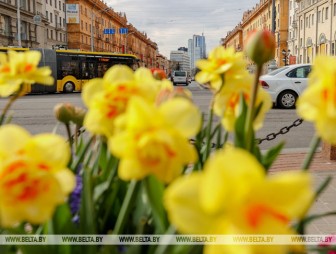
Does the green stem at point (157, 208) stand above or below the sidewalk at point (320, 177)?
above

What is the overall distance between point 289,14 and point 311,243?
65.7 m

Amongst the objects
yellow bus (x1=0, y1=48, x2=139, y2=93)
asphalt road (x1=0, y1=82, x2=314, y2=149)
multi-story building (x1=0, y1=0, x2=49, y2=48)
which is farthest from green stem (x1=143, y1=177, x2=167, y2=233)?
multi-story building (x1=0, y1=0, x2=49, y2=48)

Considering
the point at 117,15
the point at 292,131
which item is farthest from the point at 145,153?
the point at 117,15

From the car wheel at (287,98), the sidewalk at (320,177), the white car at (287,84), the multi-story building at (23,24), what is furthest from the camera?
the multi-story building at (23,24)

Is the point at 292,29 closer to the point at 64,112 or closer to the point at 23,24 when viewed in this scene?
the point at 23,24

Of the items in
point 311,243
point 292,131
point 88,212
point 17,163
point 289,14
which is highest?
point 289,14

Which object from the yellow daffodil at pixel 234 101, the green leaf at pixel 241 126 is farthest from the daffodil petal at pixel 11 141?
the yellow daffodil at pixel 234 101

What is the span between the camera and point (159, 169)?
0.66 m

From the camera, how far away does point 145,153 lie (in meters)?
0.64

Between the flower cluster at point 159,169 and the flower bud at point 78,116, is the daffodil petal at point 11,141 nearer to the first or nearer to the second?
the flower cluster at point 159,169

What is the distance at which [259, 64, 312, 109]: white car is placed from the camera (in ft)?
41.8

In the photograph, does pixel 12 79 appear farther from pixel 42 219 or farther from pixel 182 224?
pixel 182 224

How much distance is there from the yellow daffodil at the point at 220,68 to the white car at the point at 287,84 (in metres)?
11.7

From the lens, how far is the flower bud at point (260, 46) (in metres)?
0.86
